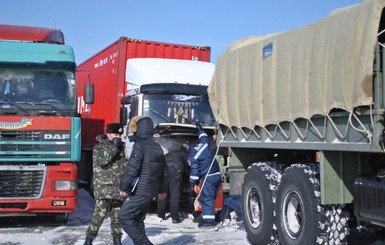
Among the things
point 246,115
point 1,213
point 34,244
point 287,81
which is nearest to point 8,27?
point 1,213

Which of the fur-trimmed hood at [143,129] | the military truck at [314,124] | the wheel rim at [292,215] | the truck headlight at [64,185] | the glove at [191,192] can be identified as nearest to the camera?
the military truck at [314,124]

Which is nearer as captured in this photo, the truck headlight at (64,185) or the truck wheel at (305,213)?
the truck wheel at (305,213)

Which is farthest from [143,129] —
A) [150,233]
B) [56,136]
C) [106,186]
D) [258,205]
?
[56,136]

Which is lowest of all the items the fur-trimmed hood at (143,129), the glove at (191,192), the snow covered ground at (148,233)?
the snow covered ground at (148,233)

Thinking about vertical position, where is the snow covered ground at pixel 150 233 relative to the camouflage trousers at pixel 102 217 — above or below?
below

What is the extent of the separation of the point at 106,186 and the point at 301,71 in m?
3.01

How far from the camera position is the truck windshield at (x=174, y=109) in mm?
10109

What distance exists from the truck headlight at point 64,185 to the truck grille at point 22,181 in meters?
0.25

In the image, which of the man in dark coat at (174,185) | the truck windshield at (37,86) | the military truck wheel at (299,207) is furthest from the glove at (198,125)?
the military truck wheel at (299,207)

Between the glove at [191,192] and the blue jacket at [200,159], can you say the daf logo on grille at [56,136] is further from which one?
the glove at [191,192]

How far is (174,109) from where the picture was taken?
10.2 meters

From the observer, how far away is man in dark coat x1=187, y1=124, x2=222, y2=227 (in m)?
9.15

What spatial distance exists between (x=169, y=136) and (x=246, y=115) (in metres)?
2.78

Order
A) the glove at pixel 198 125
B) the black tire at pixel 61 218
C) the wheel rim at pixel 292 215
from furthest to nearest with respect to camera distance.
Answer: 1. the glove at pixel 198 125
2. the black tire at pixel 61 218
3. the wheel rim at pixel 292 215
